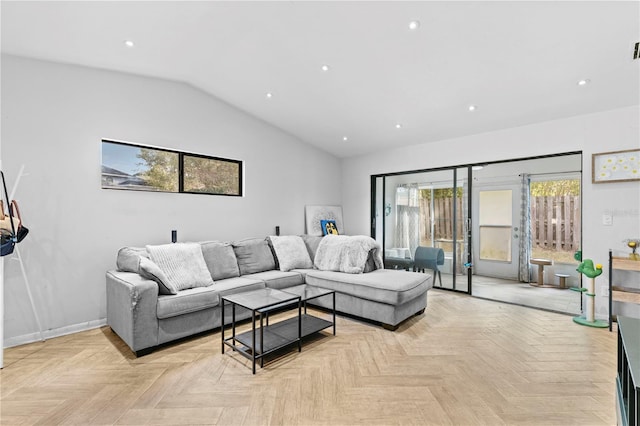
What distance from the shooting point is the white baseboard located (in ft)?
9.11

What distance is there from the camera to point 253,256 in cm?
409

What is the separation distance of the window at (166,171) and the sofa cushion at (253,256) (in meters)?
0.80

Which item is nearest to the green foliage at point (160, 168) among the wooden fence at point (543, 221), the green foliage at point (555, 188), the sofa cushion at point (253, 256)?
the sofa cushion at point (253, 256)

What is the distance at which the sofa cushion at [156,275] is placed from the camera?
2732 mm

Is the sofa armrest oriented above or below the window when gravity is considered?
below

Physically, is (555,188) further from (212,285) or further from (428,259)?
(212,285)

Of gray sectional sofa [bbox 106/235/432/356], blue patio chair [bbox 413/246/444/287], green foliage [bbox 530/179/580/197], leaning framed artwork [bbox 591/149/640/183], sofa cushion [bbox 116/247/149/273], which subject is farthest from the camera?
green foliage [bbox 530/179/580/197]

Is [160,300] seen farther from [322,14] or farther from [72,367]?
[322,14]

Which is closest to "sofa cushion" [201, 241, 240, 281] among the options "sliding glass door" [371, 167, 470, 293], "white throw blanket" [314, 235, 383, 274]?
"white throw blanket" [314, 235, 383, 274]

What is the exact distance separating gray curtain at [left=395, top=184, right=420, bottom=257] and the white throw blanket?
4.80ft

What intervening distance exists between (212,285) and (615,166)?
455 centimetres

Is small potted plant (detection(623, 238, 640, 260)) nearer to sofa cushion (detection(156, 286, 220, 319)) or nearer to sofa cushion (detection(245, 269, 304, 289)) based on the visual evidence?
sofa cushion (detection(245, 269, 304, 289))

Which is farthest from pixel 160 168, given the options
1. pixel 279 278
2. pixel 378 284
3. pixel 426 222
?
pixel 426 222

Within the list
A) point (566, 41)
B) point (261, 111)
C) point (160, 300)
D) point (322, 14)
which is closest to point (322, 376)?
point (160, 300)
